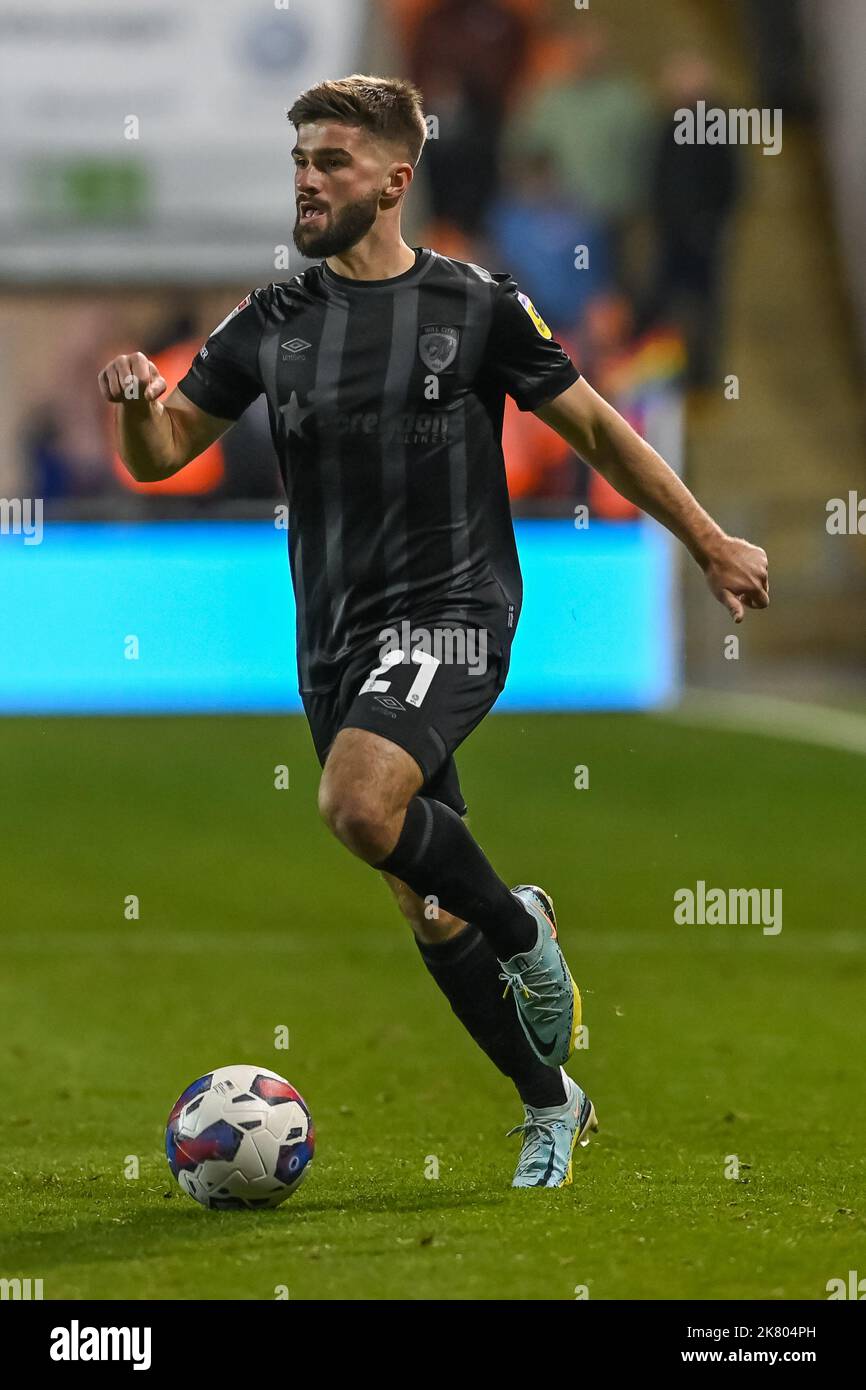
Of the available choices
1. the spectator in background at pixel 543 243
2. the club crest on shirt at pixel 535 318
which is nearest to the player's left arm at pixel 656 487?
the club crest on shirt at pixel 535 318

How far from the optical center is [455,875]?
16.3 ft

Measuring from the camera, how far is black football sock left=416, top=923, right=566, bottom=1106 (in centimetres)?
530

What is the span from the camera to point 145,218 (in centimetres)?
1914

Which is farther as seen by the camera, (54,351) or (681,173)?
(54,351)

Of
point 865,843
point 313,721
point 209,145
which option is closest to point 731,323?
point 209,145

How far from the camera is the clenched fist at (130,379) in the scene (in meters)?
4.92

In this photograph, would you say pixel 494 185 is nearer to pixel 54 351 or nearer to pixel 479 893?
pixel 54 351

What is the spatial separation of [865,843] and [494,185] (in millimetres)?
8257

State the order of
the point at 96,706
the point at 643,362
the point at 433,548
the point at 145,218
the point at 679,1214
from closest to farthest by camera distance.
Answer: the point at 679,1214 → the point at 433,548 → the point at 96,706 → the point at 643,362 → the point at 145,218

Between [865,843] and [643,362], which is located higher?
[643,362]

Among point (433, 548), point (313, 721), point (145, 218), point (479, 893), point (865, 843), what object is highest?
point (145, 218)

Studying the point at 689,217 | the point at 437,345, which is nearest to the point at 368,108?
the point at 437,345

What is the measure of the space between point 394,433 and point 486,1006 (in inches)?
50.6
